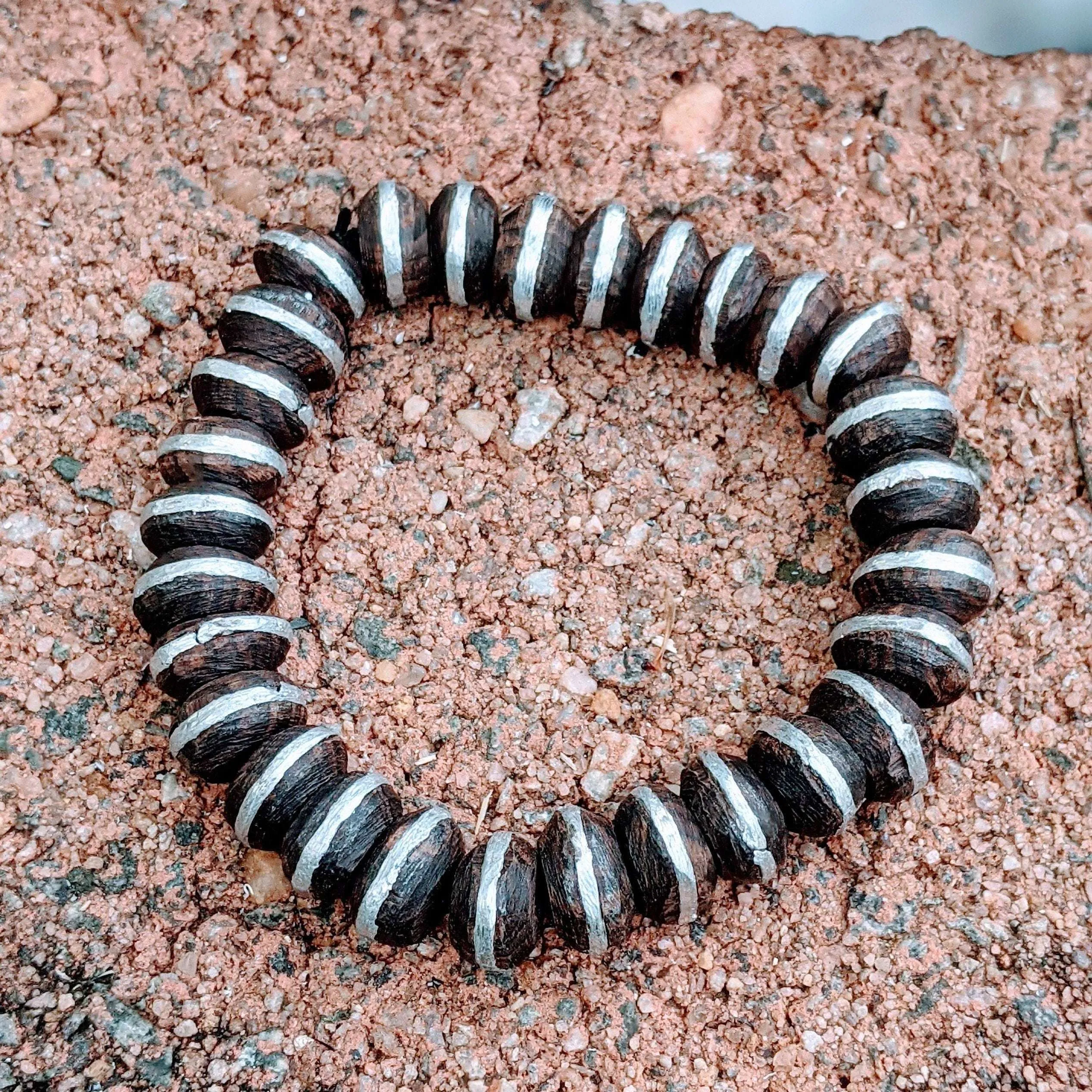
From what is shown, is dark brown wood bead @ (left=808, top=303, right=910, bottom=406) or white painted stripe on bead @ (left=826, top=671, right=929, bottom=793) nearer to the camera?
white painted stripe on bead @ (left=826, top=671, right=929, bottom=793)

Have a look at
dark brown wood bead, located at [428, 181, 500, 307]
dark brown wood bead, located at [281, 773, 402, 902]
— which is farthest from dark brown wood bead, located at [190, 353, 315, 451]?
dark brown wood bead, located at [281, 773, 402, 902]

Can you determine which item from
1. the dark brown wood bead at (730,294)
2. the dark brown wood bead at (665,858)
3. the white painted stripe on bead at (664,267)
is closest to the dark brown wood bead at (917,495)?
the dark brown wood bead at (730,294)

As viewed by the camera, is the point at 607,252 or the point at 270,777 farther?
the point at 607,252

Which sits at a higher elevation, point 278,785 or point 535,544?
point 535,544

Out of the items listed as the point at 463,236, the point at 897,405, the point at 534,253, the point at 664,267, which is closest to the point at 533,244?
the point at 534,253

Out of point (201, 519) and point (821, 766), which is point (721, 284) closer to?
point (821, 766)

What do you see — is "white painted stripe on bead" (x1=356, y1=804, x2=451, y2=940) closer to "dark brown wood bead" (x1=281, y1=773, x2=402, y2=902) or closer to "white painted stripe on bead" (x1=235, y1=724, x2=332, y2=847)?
"dark brown wood bead" (x1=281, y1=773, x2=402, y2=902)

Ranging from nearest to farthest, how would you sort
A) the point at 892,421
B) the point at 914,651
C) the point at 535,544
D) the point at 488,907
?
1. the point at 488,907
2. the point at 914,651
3. the point at 892,421
4. the point at 535,544
